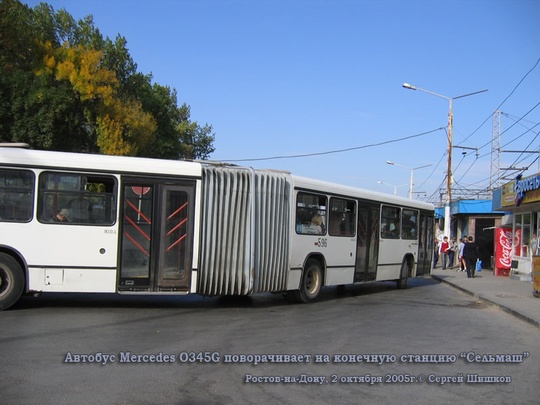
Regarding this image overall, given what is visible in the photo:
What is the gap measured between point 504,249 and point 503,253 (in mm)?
220

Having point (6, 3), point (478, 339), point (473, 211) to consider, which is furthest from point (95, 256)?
point (473, 211)

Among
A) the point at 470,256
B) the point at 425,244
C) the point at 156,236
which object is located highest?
the point at 156,236

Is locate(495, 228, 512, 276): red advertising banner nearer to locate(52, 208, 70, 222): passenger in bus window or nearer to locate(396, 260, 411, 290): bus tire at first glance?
locate(396, 260, 411, 290): bus tire

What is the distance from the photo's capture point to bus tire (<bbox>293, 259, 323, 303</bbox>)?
496 inches

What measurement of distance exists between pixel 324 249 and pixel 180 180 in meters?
4.12

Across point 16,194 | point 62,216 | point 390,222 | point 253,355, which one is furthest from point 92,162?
point 390,222

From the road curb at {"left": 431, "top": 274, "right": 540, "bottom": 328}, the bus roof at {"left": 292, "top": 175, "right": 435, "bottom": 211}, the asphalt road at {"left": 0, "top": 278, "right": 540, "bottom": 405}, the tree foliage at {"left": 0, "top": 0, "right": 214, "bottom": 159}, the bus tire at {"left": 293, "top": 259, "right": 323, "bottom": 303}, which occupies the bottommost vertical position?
the road curb at {"left": 431, "top": 274, "right": 540, "bottom": 328}

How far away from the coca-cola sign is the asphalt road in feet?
54.4

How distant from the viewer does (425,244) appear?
1916 centimetres

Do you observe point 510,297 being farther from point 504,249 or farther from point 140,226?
point 504,249

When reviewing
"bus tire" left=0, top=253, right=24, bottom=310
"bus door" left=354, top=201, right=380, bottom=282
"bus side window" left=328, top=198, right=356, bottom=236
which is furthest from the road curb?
"bus tire" left=0, top=253, right=24, bottom=310

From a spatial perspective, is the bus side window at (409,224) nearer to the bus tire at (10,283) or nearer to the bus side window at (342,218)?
the bus side window at (342,218)

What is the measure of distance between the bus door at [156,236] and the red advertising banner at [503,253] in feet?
68.9

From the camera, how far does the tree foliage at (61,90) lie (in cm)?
2494
